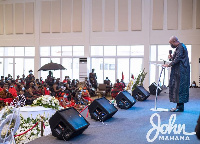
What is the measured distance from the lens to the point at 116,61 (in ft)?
64.4

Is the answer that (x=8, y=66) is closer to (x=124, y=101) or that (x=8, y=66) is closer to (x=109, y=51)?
(x=109, y=51)

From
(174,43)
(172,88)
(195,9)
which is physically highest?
(195,9)

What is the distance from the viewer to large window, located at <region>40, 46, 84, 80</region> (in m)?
20.4

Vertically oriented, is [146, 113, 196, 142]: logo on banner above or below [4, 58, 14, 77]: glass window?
below

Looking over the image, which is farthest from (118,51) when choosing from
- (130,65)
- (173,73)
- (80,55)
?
(173,73)

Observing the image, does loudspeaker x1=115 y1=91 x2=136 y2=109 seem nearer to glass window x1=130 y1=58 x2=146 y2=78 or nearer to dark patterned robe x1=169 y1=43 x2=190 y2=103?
dark patterned robe x1=169 y1=43 x2=190 y2=103

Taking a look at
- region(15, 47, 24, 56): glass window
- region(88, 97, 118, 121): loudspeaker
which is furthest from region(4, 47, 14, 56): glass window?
region(88, 97, 118, 121): loudspeaker

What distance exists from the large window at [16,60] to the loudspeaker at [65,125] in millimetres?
17716

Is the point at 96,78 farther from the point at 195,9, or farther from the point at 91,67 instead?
the point at 195,9

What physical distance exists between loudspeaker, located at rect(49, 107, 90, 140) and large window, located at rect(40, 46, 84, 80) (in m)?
16.1

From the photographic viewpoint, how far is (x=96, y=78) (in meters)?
19.1

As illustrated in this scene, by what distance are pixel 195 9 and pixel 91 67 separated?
7831 mm

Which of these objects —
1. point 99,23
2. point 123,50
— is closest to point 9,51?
point 99,23

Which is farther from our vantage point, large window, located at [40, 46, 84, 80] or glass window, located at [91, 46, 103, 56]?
large window, located at [40, 46, 84, 80]
